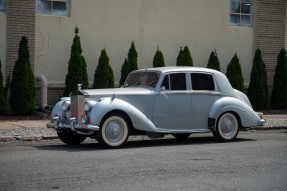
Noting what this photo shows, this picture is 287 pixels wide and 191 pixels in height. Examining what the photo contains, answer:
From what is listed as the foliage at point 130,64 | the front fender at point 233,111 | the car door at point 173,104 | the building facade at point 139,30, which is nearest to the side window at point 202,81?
the car door at point 173,104

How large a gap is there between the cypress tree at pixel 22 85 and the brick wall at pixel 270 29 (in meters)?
9.70

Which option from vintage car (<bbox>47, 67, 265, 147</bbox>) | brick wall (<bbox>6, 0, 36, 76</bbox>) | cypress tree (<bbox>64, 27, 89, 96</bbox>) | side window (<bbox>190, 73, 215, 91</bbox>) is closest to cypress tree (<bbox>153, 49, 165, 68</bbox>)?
cypress tree (<bbox>64, 27, 89, 96</bbox>)

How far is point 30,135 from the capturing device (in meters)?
11.6

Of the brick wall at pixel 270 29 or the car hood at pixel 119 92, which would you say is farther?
the brick wall at pixel 270 29

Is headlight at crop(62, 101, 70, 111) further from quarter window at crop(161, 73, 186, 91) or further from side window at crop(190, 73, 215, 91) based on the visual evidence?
side window at crop(190, 73, 215, 91)

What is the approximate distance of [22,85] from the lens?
1589 cm

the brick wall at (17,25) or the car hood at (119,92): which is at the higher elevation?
the brick wall at (17,25)

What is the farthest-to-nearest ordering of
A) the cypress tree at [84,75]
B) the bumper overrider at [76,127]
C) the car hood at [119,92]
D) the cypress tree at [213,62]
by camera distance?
the cypress tree at [213,62] < the cypress tree at [84,75] < the car hood at [119,92] < the bumper overrider at [76,127]

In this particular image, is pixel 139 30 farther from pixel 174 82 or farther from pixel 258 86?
pixel 174 82

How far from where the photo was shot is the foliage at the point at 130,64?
17.8m

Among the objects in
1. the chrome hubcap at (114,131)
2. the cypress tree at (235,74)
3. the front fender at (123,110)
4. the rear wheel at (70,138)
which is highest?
the cypress tree at (235,74)

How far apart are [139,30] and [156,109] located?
8620 millimetres

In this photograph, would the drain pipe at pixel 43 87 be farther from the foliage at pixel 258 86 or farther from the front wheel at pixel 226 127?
the foliage at pixel 258 86

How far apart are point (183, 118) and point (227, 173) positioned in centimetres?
347
